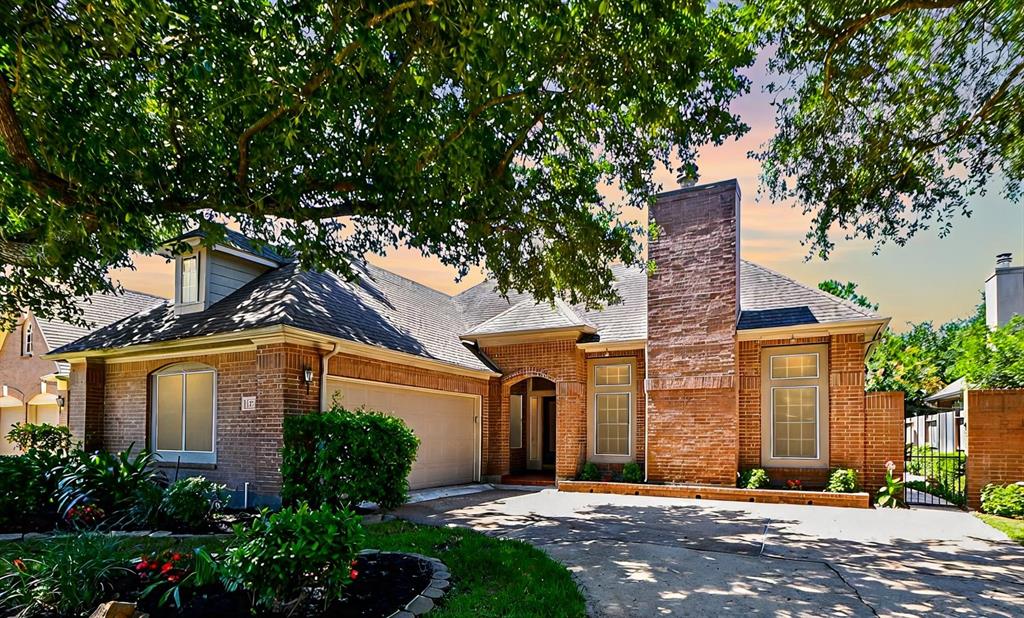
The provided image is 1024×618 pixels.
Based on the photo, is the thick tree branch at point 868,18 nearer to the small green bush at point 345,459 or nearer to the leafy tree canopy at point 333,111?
the leafy tree canopy at point 333,111

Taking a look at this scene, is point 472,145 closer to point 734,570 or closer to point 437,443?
point 734,570

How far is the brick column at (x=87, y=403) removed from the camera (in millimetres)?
12023

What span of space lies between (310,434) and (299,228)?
3487 millimetres

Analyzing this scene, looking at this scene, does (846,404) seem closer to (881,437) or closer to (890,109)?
(881,437)

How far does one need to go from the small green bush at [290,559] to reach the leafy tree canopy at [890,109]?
313 inches

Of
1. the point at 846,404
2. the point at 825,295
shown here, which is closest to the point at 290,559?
the point at 846,404

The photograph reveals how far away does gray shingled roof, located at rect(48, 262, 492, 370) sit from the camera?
10.5 meters

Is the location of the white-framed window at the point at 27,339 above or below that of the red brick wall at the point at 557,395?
above

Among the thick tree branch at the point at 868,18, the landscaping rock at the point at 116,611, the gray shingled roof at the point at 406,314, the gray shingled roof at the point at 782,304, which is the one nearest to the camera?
the landscaping rock at the point at 116,611

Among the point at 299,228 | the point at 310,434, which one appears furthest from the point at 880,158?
the point at 310,434

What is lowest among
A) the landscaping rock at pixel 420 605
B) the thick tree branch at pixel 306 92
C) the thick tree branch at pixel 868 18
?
the landscaping rock at pixel 420 605

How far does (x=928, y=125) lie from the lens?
8820 millimetres

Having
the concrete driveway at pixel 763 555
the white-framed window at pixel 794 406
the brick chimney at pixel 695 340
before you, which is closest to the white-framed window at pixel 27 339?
the concrete driveway at pixel 763 555

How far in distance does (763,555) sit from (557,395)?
7.27 meters
